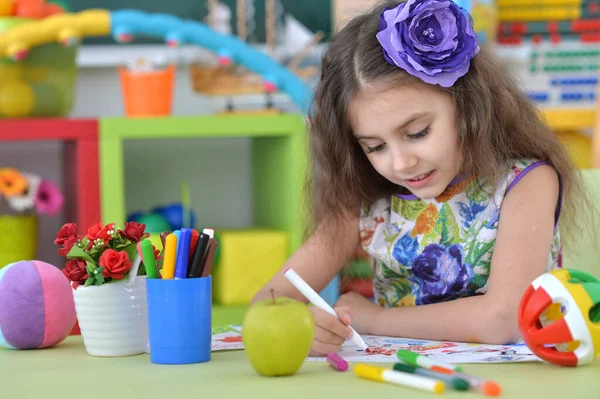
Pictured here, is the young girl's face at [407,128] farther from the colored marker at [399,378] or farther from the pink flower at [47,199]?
the pink flower at [47,199]

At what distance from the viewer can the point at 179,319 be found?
2.78 ft

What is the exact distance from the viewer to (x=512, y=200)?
119 centimetres

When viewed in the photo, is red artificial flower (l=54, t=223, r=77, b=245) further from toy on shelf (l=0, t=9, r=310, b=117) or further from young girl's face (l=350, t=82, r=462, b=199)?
toy on shelf (l=0, t=9, r=310, b=117)

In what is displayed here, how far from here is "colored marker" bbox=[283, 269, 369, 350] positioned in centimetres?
85

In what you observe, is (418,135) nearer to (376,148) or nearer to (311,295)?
(376,148)

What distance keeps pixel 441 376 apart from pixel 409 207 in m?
0.62

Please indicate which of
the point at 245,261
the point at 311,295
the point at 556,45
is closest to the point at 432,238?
the point at 311,295

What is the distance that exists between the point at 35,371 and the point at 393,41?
56 centimetres

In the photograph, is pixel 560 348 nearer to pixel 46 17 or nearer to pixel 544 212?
pixel 544 212

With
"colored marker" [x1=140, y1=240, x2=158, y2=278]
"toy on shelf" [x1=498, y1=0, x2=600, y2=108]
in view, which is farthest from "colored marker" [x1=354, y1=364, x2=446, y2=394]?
"toy on shelf" [x1=498, y1=0, x2=600, y2=108]

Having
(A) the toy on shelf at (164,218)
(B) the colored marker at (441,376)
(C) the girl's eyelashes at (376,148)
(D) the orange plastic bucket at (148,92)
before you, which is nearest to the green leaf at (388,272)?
(C) the girl's eyelashes at (376,148)

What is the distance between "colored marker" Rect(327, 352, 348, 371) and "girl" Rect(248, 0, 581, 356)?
16 cm

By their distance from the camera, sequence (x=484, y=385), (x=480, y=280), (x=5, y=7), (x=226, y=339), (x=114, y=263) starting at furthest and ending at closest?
(x=5, y=7) < (x=480, y=280) < (x=226, y=339) < (x=114, y=263) < (x=484, y=385)

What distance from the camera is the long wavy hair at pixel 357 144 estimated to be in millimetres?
1161
